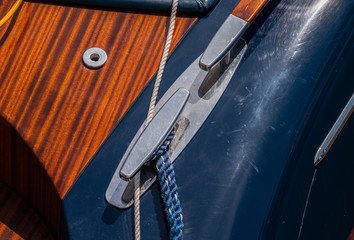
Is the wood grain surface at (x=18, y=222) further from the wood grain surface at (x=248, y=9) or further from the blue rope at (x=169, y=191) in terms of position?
the wood grain surface at (x=248, y=9)

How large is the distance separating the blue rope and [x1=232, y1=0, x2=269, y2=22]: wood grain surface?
28 cm

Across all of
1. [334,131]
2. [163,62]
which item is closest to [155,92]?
[163,62]

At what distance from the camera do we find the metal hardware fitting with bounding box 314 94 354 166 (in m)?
0.99

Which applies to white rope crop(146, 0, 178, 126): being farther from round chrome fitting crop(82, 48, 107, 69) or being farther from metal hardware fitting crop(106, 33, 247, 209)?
round chrome fitting crop(82, 48, 107, 69)

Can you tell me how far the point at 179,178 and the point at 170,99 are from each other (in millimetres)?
145

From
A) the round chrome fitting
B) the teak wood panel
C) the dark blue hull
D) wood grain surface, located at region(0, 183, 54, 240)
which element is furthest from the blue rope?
wood grain surface, located at region(0, 183, 54, 240)

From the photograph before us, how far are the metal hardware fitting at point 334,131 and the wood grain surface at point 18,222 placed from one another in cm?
60

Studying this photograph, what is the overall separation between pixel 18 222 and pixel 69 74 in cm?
35

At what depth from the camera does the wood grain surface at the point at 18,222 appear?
101 centimetres

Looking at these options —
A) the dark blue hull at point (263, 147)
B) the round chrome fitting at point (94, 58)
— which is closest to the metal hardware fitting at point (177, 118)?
the dark blue hull at point (263, 147)

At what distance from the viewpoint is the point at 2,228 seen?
102 centimetres

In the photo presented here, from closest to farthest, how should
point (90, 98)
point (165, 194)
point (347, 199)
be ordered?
1. point (165, 194)
2. point (90, 98)
3. point (347, 199)

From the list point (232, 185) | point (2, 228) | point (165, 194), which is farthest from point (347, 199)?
point (2, 228)

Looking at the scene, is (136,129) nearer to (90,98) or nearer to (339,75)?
(90,98)
